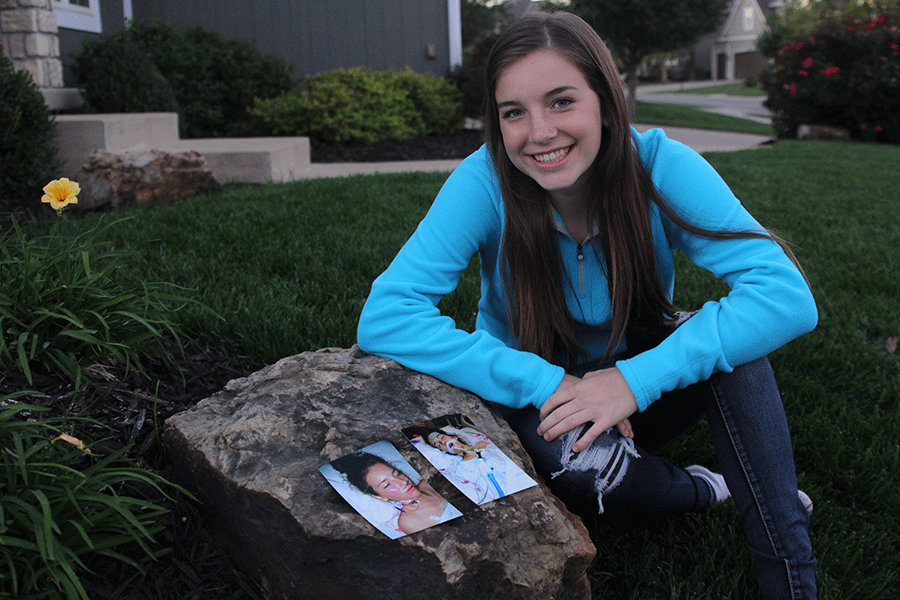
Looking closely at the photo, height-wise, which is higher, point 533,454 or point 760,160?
point 760,160

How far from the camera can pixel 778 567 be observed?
5.37 ft

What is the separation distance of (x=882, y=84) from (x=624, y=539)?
1240 cm

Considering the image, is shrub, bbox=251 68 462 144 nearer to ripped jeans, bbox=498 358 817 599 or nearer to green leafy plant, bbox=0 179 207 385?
green leafy plant, bbox=0 179 207 385

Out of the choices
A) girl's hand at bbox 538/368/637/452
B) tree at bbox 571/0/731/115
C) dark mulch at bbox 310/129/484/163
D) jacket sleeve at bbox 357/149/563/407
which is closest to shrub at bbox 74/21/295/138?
dark mulch at bbox 310/129/484/163

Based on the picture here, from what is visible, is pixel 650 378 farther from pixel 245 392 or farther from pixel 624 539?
pixel 245 392

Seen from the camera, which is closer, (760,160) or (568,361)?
(568,361)

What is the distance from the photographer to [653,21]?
65.7ft

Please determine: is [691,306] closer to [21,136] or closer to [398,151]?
[21,136]

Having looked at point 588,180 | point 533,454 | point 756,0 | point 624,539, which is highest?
point 756,0

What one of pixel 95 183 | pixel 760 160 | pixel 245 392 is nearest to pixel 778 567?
pixel 245 392

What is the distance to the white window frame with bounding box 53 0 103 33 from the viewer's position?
24.1 feet

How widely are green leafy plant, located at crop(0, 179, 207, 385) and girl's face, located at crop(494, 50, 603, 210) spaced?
1.17 metres

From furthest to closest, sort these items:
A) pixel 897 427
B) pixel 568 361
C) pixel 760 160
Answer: pixel 760 160 → pixel 897 427 → pixel 568 361

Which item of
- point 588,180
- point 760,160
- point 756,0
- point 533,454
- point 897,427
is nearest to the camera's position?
point 533,454
